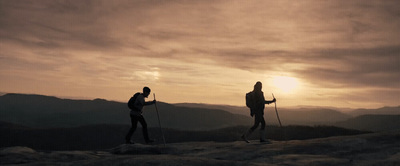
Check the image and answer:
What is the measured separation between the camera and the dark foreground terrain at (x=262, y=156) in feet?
30.7

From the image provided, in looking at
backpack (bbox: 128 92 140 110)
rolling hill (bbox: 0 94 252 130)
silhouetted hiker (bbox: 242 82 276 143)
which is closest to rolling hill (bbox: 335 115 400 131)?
rolling hill (bbox: 0 94 252 130)

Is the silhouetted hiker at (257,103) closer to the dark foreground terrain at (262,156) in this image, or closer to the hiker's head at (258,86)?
the hiker's head at (258,86)

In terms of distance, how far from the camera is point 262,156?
36.4 ft

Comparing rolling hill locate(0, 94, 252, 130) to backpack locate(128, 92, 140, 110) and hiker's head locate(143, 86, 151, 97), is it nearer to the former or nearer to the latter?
backpack locate(128, 92, 140, 110)

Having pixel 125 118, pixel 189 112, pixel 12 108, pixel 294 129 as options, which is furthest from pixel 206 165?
pixel 12 108

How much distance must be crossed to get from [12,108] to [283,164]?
7565 inches

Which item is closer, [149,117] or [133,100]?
[133,100]

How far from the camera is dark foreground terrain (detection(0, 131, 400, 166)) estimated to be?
9.35 metres

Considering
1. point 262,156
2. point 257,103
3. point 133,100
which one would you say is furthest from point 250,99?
point 133,100

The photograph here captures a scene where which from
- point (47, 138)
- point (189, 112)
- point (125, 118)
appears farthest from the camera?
point (125, 118)

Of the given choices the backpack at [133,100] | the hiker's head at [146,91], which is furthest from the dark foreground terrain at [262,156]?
the hiker's head at [146,91]

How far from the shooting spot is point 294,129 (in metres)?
38.3

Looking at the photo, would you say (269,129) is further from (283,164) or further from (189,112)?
(189,112)

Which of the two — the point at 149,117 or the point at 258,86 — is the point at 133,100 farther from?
the point at 149,117
